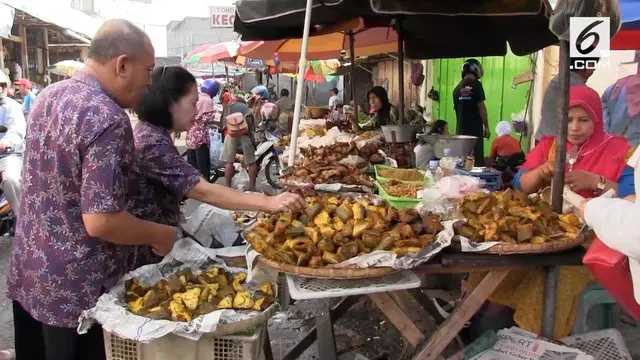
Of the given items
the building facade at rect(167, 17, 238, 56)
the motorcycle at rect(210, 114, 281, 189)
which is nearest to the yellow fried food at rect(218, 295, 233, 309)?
the motorcycle at rect(210, 114, 281, 189)

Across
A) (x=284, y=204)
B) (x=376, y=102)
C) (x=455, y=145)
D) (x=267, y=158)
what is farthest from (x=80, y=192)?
(x=267, y=158)

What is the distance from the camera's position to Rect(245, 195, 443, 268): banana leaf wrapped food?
205 centimetres

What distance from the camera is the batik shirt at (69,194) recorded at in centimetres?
193

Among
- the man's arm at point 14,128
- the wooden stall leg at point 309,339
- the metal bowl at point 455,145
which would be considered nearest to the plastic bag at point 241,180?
the man's arm at point 14,128

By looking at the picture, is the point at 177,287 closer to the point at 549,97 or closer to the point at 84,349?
the point at 84,349

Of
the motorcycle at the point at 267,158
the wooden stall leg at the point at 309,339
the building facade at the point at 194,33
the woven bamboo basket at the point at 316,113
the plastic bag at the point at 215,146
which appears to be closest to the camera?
the wooden stall leg at the point at 309,339

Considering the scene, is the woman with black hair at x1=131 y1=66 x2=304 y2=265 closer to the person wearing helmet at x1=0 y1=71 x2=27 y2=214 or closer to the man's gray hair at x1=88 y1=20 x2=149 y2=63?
the man's gray hair at x1=88 y1=20 x2=149 y2=63

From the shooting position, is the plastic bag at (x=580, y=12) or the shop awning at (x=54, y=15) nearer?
the plastic bag at (x=580, y=12)

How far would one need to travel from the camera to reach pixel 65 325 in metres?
2.10

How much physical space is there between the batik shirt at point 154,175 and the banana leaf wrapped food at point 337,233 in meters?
0.43

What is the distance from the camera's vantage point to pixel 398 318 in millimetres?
2295

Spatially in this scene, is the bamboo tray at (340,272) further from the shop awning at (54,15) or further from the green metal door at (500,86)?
the shop awning at (54,15)

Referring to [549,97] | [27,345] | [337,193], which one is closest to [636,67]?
[549,97]

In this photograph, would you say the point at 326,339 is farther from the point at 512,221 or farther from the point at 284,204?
the point at 512,221
